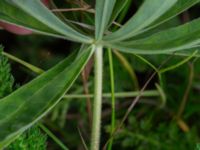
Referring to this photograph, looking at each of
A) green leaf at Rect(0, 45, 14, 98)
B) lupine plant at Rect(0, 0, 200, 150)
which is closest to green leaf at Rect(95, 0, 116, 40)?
lupine plant at Rect(0, 0, 200, 150)

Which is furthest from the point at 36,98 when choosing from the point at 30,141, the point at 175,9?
the point at 175,9

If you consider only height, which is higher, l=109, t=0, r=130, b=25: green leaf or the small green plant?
l=109, t=0, r=130, b=25: green leaf

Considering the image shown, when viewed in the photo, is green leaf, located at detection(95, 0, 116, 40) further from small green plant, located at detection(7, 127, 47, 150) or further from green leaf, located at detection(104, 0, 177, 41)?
small green plant, located at detection(7, 127, 47, 150)

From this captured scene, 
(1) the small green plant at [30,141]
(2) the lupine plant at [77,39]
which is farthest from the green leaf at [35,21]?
(1) the small green plant at [30,141]

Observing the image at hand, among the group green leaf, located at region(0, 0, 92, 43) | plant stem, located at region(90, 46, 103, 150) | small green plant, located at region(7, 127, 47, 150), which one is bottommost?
small green plant, located at region(7, 127, 47, 150)

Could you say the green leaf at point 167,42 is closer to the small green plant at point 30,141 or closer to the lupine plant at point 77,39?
the lupine plant at point 77,39

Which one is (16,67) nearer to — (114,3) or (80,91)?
(80,91)
